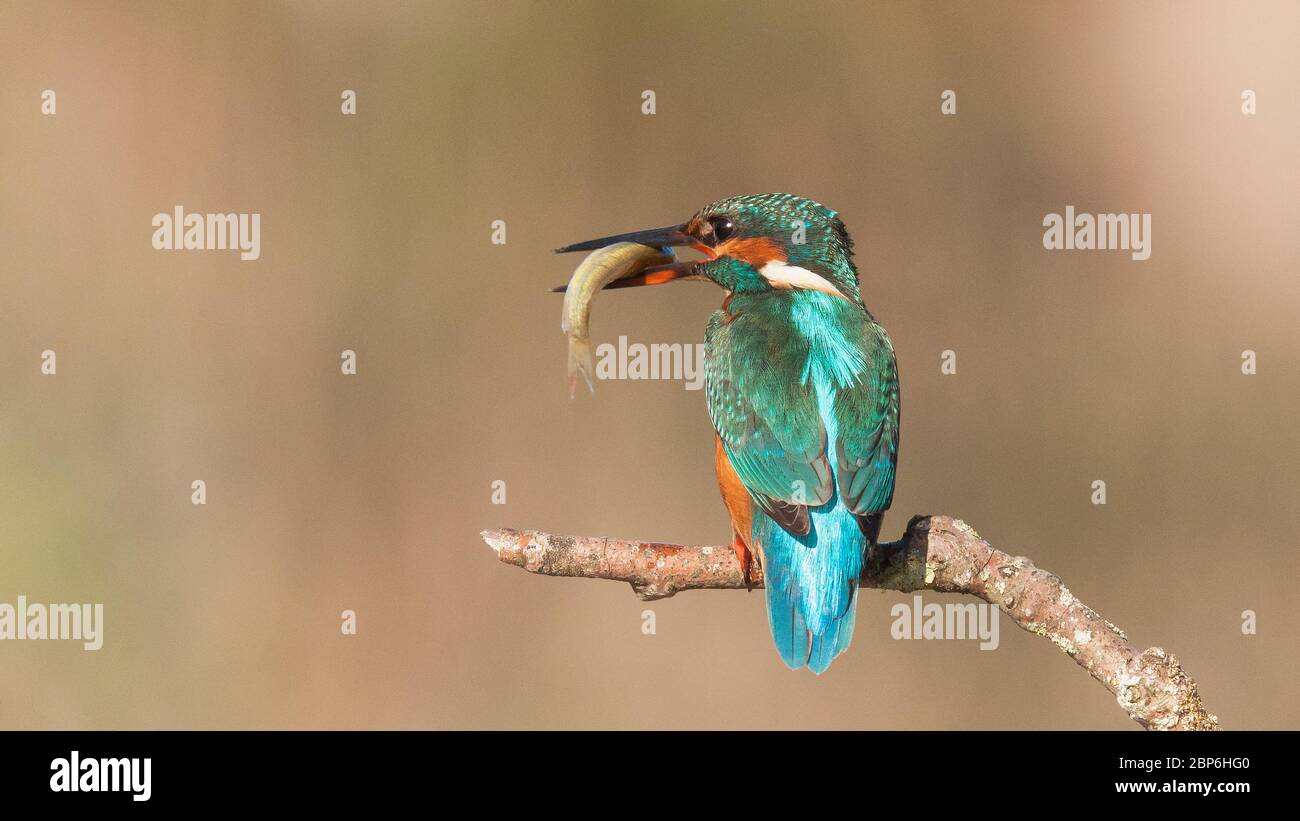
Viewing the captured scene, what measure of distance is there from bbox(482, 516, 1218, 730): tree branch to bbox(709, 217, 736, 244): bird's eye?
Answer: 807mm

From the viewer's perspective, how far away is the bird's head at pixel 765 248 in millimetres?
2957

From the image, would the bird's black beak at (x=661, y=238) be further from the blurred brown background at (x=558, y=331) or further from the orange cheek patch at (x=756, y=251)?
the blurred brown background at (x=558, y=331)

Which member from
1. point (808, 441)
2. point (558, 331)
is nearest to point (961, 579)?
point (808, 441)

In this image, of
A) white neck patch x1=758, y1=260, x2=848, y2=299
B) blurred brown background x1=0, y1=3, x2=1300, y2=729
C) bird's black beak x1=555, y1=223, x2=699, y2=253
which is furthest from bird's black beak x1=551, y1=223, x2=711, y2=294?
blurred brown background x1=0, y1=3, x2=1300, y2=729

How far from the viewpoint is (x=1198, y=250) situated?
4828mm

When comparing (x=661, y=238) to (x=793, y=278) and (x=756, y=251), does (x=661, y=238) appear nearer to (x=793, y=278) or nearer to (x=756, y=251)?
(x=756, y=251)

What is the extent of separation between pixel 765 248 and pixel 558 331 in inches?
69.0

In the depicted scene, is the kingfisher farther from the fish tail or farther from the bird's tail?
the fish tail

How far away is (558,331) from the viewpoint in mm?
4625

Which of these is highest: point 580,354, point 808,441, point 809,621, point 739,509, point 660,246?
point 660,246

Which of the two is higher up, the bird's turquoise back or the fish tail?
the fish tail

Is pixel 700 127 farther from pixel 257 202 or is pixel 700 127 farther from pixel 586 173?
pixel 257 202

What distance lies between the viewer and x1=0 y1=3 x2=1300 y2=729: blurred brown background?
15.0 ft

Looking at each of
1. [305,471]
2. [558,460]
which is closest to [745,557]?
[558,460]
